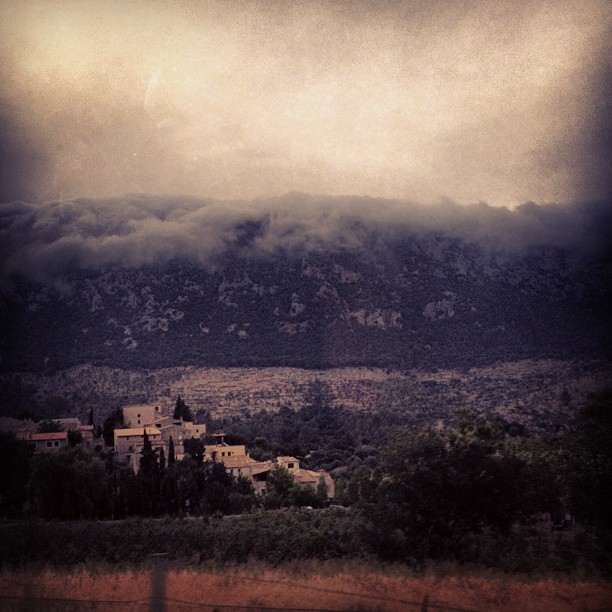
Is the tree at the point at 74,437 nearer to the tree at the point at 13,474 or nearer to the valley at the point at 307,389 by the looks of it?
the tree at the point at 13,474

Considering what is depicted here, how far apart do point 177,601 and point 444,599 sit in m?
2.46

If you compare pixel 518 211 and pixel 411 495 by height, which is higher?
pixel 518 211

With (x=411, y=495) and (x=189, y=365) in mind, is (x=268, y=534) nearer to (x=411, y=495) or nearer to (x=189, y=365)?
(x=411, y=495)

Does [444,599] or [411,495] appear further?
[411,495]

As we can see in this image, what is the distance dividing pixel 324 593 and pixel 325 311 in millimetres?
30027

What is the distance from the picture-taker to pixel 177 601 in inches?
274

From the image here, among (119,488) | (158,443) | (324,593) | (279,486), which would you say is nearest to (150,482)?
(119,488)

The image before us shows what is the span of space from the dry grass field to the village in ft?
41.0

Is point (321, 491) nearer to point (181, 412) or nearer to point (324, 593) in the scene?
point (181, 412)

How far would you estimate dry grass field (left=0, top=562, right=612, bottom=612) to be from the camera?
276 inches

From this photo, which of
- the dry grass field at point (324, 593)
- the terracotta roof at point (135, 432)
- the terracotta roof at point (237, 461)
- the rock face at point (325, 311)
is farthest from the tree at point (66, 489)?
the rock face at point (325, 311)

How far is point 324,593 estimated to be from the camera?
7207mm

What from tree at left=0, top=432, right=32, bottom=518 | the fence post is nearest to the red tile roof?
tree at left=0, top=432, right=32, bottom=518

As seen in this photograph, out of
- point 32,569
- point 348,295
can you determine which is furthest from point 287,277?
point 32,569
